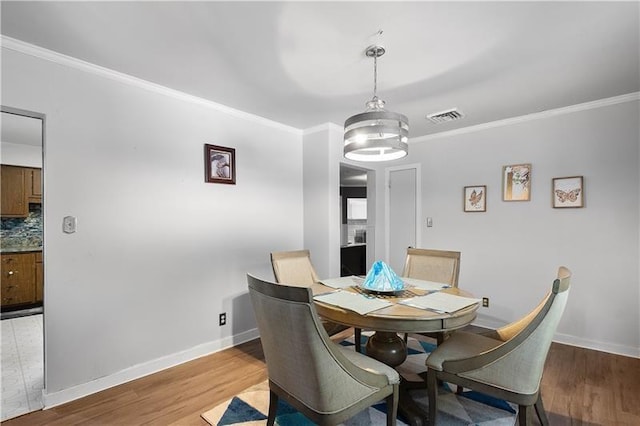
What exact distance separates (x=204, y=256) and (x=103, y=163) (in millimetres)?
1117

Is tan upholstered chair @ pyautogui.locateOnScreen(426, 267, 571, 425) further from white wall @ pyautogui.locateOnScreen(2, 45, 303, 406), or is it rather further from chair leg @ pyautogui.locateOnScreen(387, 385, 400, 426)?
white wall @ pyautogui.locateOnScreen(2, 45, 303, 406)

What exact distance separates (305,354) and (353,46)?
1.84m

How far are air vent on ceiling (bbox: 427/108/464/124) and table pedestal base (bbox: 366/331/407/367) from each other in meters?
2.22

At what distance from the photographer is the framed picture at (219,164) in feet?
9.91

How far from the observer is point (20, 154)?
15.5 ft

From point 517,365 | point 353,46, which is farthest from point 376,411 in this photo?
point 353,46

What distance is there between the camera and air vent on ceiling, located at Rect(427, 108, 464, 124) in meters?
3.20

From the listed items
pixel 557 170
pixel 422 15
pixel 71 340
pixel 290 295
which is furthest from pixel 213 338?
pixel 557 170

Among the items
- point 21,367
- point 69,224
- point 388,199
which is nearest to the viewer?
Result: point 69,224

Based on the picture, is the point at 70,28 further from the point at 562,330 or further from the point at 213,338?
the point at 562,330

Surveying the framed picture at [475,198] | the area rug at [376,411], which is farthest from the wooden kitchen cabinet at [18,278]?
the framed picture at [475,198]

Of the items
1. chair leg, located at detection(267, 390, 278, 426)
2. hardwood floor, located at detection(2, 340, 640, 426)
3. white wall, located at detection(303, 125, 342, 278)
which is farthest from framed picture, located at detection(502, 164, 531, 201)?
chair leg, located at detection(267, 390, 278, 426)

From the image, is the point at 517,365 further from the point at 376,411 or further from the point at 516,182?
the point at 516,182

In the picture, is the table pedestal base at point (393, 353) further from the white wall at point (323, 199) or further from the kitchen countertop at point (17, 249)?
the kitchen countertop at point (17, 249)
